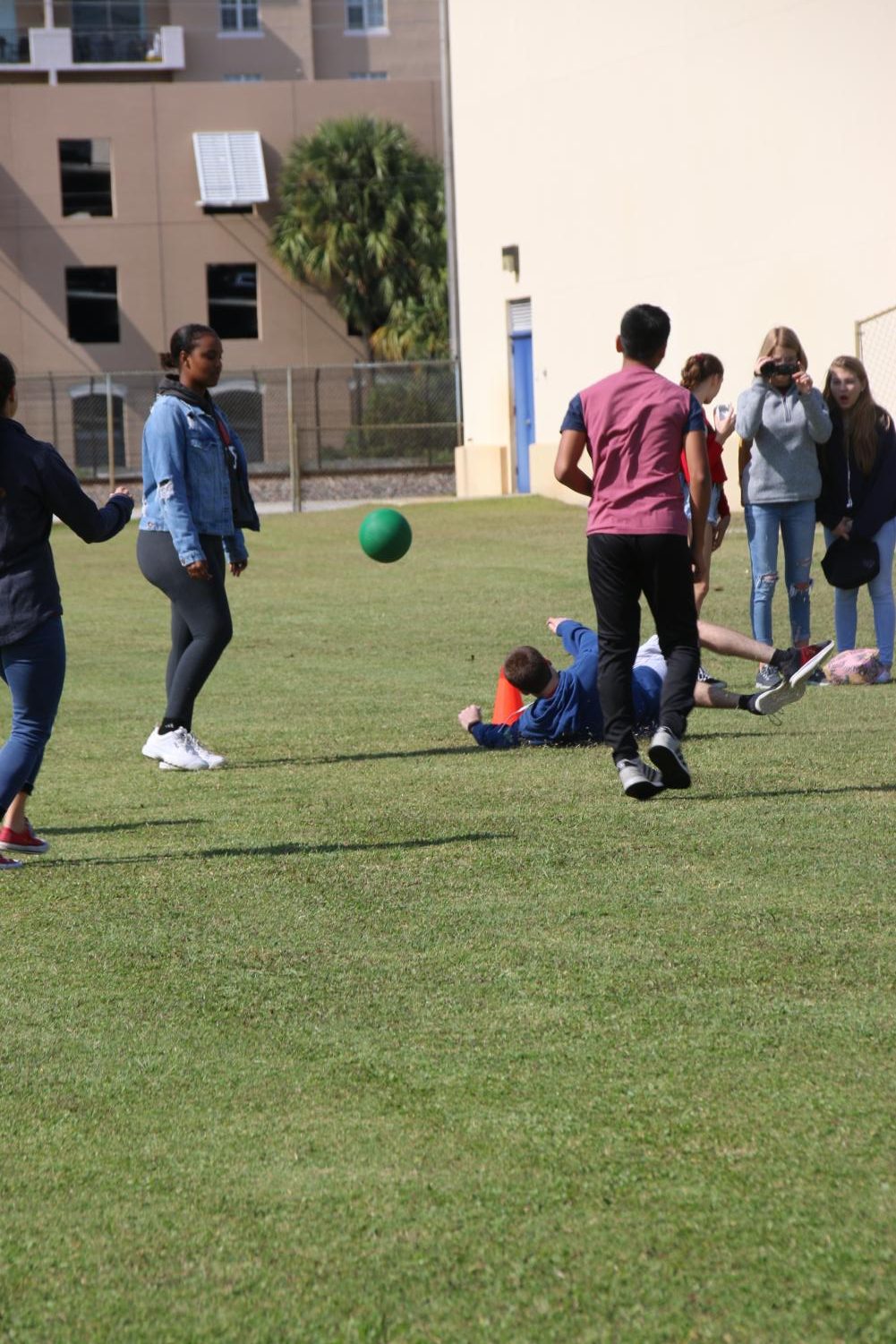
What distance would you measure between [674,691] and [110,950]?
2.64 meters

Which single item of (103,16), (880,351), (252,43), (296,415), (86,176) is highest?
(103,16)

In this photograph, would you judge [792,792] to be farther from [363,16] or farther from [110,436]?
[363,16]

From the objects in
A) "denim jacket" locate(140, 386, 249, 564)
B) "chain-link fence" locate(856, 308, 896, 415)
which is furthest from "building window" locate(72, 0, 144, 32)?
"denim jacket" locate(140, 386, 249, 564)

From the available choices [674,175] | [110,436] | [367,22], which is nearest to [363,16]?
[367,22]

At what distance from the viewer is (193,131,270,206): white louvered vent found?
43.0 metres

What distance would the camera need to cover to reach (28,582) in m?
5.92

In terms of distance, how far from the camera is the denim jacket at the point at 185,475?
26.4ft

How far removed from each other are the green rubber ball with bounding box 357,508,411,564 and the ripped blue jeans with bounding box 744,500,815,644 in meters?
2.15

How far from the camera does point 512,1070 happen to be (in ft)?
13.2

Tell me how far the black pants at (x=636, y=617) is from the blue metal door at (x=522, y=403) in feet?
85.0

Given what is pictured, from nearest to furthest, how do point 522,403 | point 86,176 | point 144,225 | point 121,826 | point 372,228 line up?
point 121,826, point 522,403, point 86,176, point 144,225, point 372,228

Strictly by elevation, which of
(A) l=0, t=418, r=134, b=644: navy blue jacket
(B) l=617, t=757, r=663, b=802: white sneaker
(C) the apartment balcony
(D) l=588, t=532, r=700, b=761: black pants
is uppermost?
(C) the apartment balcony

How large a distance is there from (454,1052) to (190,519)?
4403 millimetres

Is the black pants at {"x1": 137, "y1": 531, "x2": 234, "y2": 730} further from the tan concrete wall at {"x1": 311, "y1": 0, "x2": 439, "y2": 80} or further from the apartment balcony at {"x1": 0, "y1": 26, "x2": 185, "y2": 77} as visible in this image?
the tan concrete wall at {"x1": 311, "y1": 0, "x2": 439, "y2": 80}
